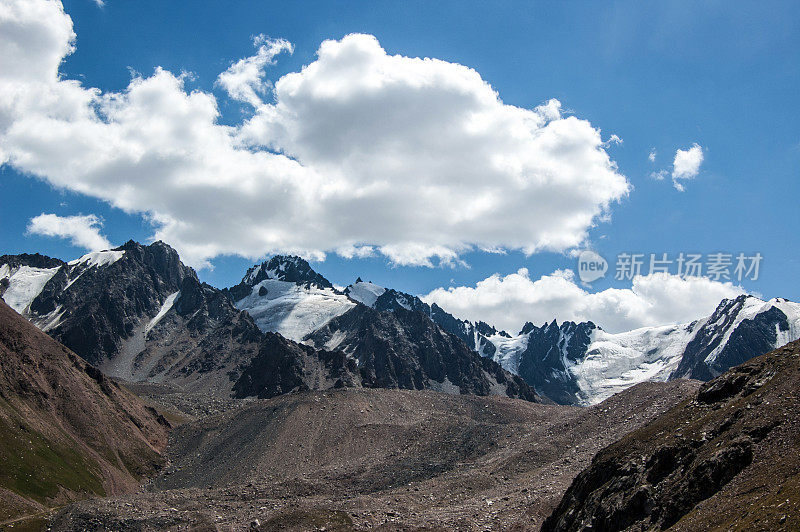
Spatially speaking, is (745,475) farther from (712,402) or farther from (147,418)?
(147,418)

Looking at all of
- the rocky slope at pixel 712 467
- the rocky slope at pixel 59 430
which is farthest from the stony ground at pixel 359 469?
the rocky slope at pixel 712 467

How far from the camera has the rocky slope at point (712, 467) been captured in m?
43.3

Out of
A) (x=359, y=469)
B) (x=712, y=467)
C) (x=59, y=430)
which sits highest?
(x=712, y=467)

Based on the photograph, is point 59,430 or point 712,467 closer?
point 712,467

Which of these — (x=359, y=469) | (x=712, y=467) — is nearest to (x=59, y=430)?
(x=359, y=469)

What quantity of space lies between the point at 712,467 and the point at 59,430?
145m

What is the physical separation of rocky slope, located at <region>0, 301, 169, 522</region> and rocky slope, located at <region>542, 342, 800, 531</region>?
301ft

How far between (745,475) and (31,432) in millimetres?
139546

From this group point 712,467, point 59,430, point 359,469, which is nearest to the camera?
point 712,467

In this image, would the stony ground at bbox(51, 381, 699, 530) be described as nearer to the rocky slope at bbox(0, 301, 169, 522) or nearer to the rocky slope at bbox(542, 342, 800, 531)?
the rocky slope at bbox(0, 301, 169, 522)

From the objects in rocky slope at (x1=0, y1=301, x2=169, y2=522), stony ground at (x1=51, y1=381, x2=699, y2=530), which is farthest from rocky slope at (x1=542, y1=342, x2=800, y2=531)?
rocky slope at (x1=0, y1=301, x2=169, y2=522)

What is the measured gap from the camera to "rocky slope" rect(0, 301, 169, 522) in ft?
388

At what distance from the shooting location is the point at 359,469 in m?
133

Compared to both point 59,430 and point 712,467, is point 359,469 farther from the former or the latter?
point 712,467
